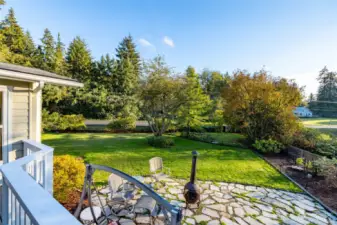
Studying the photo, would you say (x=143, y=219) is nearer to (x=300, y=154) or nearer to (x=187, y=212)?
(x=187, y=212)

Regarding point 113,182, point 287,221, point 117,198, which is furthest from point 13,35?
point 287,221

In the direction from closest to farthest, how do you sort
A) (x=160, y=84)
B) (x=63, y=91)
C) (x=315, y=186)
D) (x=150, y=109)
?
(x=315, y=186)
(x=160, y=84)
(x=150, y=109)
(x=63, y=91)

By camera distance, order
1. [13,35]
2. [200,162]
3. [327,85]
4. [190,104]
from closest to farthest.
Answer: [200,162], [190,104], [13,35], [327,85]

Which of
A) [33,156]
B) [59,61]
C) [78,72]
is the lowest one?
[33,156]

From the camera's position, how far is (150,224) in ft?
11.3

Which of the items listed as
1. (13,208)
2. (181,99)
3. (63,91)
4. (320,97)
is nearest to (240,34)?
(181,99)

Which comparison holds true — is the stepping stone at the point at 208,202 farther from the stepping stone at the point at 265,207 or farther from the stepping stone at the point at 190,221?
the stepping stone at the point at 265,207

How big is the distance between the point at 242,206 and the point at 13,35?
2788 centimetres

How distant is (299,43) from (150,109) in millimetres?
9136

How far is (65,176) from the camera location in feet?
12.7

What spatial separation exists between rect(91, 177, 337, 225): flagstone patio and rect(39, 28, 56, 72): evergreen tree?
2105 cm

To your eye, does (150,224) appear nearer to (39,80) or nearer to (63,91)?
(39,80)

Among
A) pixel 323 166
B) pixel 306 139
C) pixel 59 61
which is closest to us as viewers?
pixel 323 166

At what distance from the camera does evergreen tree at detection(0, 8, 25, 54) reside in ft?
67.4
